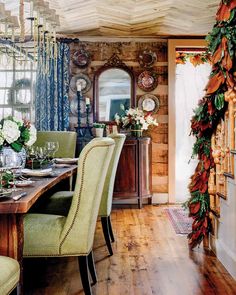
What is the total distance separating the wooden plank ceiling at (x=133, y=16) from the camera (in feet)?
15.0

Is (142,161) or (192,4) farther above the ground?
(192,4)

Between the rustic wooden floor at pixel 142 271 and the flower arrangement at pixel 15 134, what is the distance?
1.00 m

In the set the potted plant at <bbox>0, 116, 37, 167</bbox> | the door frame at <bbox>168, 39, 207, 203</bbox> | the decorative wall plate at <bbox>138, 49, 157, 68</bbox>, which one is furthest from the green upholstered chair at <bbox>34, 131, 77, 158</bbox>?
the decorative wall plate at <bbox>138, 49, 157, 68</bbox>

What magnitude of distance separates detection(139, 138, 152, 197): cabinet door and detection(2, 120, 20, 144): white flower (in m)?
2.94

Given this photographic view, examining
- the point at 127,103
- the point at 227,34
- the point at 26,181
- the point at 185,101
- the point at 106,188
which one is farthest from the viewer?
the point at 185,101

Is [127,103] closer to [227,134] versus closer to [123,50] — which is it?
[123,50]

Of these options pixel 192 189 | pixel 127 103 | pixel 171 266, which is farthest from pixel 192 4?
pixel 171 266

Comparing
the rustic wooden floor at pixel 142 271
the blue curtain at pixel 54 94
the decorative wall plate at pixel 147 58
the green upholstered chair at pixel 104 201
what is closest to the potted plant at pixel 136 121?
the decorative wall plate at pixel 147 58

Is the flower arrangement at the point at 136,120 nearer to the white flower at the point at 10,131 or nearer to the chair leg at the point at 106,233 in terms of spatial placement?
the chair leg at the point at 106,233

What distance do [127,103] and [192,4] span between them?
1863 mm

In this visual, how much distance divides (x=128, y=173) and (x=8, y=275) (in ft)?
13.0

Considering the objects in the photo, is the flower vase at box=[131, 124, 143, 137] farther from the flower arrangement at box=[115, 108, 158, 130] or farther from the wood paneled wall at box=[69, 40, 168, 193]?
the wood paneled wall at box=[69, 40, 168, 193]

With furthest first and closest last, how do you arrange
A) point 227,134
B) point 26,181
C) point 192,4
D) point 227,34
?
1. point 192,4
2. point 227,134
3. point 227,34
4. point 26,181

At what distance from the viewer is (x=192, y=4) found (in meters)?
4.57
